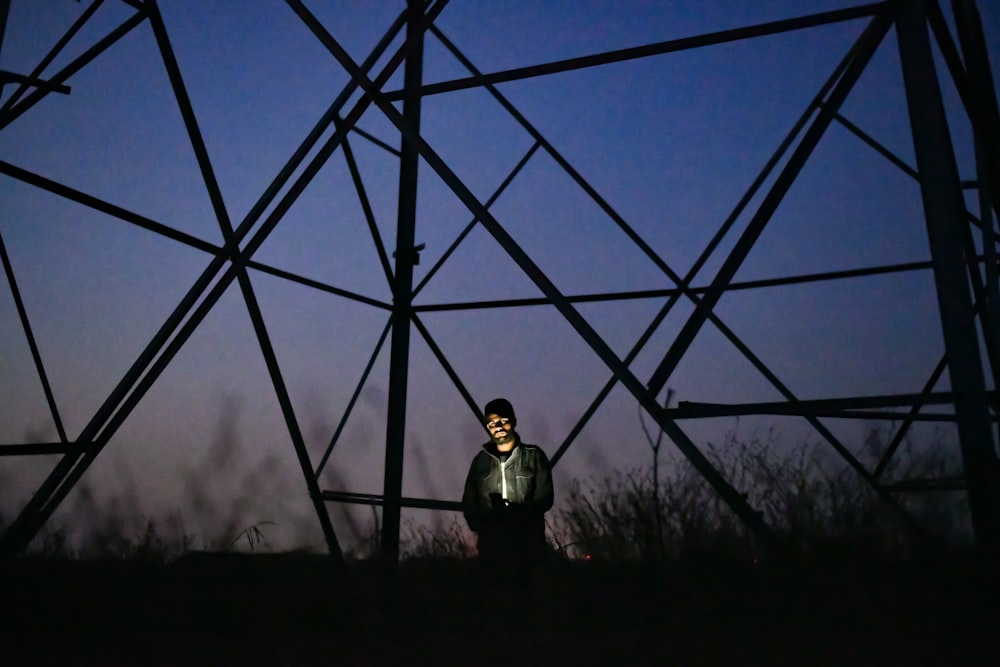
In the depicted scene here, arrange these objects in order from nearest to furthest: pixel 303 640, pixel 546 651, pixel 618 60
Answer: pixel 546 651, pixel 303 640, pixel 618 60

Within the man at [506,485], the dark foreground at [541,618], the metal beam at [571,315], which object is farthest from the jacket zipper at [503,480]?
the dark foreground at [541,618]

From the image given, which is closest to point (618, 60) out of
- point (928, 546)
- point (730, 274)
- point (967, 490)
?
point (730, 274)

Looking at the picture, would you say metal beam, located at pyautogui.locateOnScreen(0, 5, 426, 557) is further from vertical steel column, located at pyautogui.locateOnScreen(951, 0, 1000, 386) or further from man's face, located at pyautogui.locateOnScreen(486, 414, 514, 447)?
vertical steel column, located at pyautogui.locateOnScreen(951, 0, 1000, 386)

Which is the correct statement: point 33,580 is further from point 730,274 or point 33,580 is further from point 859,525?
point 730,274

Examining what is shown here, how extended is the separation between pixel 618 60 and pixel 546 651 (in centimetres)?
462

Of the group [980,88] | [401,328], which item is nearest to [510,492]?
[401,328]

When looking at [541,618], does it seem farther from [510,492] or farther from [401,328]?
[401,328]

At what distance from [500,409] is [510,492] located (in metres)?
0.59

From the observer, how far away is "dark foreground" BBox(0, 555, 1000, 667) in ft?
9.61

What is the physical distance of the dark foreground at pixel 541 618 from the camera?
2.93 metres

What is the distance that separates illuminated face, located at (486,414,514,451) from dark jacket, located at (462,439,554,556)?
6cm

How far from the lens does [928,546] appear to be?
346 cm

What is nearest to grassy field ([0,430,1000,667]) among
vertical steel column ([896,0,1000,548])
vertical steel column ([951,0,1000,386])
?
vertical steel column ([896,0,1000,548])

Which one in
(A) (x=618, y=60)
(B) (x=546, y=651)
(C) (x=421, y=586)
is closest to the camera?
(B) (x=546, y=651)
